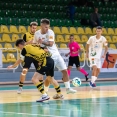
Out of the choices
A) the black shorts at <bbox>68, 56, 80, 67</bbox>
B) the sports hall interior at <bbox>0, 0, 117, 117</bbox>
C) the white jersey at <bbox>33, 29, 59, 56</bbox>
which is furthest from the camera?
the black shorts at <bbox>68, 56, 80, 67</bbox>

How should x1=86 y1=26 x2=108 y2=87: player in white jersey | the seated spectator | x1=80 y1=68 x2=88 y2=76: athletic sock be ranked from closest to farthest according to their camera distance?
x1=86 y1=26 x2=108 y2=87: player in white jersey < x1=80 y1=68 x2=88 y2=76: athletic sock < the seated spectator

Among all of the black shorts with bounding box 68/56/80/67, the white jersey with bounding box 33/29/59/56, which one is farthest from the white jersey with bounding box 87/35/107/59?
the white jersey with bounding box 33/29/59/56

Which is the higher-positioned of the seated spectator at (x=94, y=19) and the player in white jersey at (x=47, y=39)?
the seated spectator at (x=94, y=19)

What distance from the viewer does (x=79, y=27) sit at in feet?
87.0

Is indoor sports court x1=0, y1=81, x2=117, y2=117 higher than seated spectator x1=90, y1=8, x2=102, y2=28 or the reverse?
the reverse

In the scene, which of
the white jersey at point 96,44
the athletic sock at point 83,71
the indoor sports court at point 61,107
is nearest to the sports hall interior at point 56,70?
the indoor sports court at point 61,107

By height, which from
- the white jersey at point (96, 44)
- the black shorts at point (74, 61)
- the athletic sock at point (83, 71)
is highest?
the white jersey at point (96, 44)

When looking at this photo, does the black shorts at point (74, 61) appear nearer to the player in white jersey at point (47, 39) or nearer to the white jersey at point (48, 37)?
the player in white jersey at point (47, 39)

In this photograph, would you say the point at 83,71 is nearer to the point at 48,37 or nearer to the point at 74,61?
the point at 74,61

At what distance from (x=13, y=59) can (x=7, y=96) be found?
23.1 feet

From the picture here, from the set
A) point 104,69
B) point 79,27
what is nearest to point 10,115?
point 104,69

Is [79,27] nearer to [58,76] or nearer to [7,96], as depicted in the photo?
[58,76]

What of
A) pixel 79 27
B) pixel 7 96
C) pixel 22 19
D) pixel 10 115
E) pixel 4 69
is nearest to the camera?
pixel 10 115

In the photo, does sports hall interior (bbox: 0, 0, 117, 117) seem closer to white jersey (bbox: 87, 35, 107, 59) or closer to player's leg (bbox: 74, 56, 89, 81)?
player's leg (bbox: 74, 56, 89, 81)
